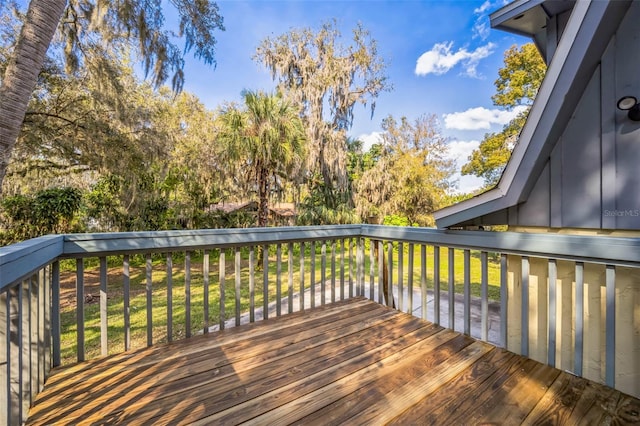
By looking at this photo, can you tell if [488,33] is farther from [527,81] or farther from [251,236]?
[251,236]

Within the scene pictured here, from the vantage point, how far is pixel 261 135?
643 centimetres

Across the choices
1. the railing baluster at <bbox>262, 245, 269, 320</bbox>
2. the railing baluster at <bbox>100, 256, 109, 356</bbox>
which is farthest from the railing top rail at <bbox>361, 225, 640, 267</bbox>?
the railing baluster at <bbox>100, 256, 109, 356</bbox>

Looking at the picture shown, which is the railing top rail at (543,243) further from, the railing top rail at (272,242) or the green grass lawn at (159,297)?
the green grass lawn at (159,297)

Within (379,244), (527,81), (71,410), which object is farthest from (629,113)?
(527,81)

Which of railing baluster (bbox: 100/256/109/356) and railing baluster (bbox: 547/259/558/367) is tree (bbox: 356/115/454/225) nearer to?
railing baluster (bbox: 547/259/558/367)

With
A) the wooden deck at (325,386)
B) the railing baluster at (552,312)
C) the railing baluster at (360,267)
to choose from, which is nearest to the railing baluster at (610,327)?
the wooden deck at (325,386)

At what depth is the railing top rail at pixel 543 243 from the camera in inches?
56.9

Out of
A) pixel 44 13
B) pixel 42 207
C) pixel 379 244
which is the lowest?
pixel 379 244

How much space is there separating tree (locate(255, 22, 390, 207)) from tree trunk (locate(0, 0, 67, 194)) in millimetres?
6964

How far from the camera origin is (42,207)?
21.4 feet

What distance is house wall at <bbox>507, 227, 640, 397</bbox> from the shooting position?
5.78ft

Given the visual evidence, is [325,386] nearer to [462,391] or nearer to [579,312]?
[462,391]

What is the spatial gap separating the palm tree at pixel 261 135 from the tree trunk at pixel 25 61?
3433 millimetres

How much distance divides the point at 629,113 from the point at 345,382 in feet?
7.99
